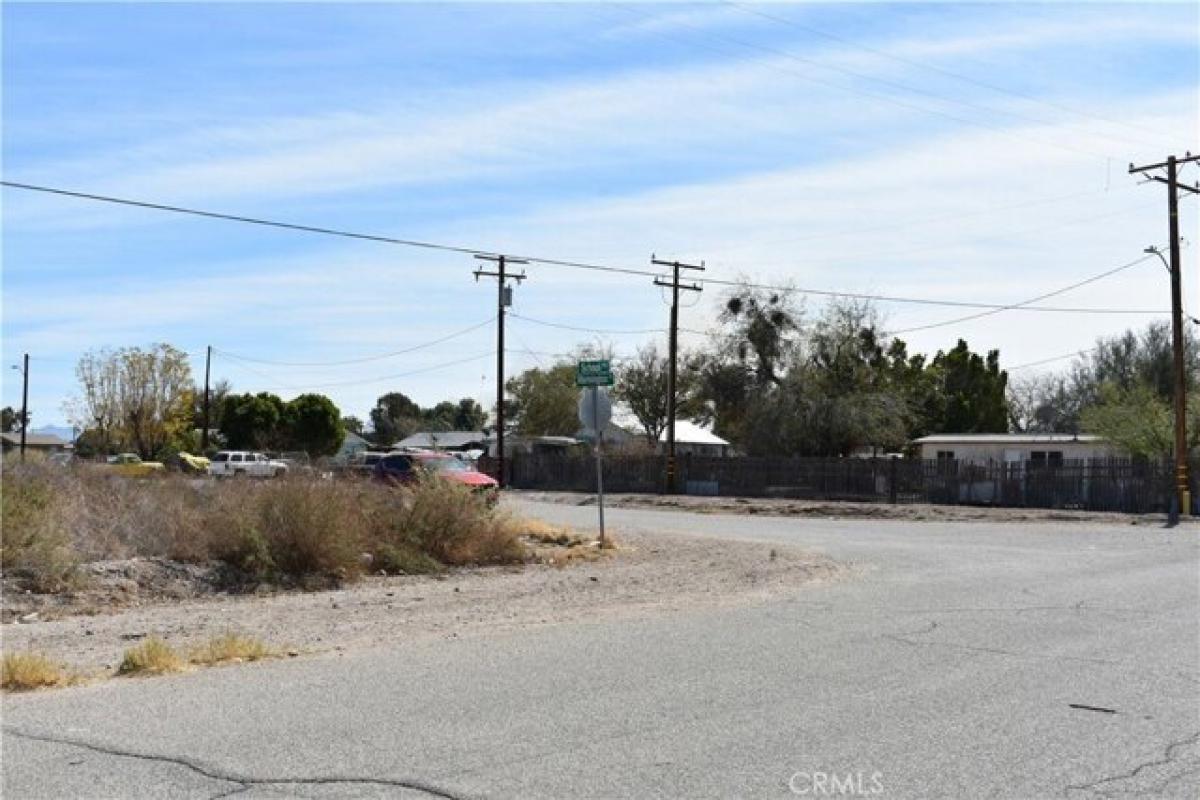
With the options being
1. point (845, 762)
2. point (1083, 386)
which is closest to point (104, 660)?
point (845, 762)

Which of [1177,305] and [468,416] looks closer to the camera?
[1177,305]

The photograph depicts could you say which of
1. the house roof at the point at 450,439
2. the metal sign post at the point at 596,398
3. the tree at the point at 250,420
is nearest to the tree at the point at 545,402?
the house roof at the point at 450,439

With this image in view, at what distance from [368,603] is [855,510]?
27.1m

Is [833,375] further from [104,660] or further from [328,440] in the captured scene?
[104,660]

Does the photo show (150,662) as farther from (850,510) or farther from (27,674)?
(850,510)

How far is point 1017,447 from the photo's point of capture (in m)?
58.1

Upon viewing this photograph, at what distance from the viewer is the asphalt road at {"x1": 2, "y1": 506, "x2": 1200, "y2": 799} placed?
6762 mm

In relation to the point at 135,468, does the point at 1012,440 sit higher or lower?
higher

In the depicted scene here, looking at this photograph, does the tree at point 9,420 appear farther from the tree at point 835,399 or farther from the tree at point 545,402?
the tree at point 835,399

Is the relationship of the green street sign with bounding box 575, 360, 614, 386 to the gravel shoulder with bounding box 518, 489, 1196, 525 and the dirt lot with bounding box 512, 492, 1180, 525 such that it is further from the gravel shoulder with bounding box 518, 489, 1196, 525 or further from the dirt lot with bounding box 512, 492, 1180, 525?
the dirt lot with bounding box 512, 492, 1180, 525

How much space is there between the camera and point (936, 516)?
37844 millimetres

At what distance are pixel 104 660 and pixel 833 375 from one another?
55.1m

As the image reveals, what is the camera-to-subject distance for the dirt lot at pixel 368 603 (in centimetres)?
1248

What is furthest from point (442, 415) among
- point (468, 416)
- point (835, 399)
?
point (835, 399)
